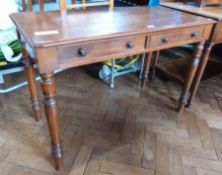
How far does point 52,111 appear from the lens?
1.05 meters

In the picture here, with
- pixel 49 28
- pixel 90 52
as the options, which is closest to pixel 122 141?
pixel 90 52

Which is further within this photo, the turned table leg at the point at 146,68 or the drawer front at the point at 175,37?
the turned table leg at the point at 146,68

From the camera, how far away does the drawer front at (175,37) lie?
120 cm

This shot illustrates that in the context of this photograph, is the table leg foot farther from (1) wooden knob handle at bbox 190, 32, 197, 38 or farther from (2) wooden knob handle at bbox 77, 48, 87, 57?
(1) wooden knob handle at bbox 190, 32, 197, 38

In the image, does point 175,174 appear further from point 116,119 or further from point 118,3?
point 118,3

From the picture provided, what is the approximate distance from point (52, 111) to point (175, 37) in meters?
0.82

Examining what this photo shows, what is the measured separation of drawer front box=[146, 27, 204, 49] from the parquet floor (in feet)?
2.18

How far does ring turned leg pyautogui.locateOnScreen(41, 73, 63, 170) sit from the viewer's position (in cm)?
97

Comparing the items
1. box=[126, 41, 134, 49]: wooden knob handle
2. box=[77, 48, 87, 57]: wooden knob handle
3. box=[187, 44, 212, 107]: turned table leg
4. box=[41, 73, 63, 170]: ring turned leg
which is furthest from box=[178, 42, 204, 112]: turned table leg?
box=[41, 73, 63, 170]: ring turned leg

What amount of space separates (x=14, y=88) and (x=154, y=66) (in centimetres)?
129

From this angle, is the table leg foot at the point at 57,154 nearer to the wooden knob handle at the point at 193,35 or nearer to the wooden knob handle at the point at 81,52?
the wooden knob handle at the point at 81,52

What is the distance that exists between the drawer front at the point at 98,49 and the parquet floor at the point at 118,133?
67cm

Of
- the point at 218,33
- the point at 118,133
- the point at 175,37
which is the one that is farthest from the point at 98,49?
the point at 218,33

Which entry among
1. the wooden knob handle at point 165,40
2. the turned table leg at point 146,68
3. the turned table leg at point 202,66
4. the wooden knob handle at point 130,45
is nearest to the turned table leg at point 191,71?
the turned table leg at point 202,66
